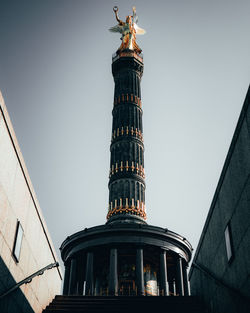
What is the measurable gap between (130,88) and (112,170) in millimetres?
9878

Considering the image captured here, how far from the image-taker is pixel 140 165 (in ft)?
119

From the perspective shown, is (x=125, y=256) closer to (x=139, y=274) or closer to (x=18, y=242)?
(x=139, y=274)

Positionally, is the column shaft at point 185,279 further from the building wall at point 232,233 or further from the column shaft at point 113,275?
the building wall at point 232,233

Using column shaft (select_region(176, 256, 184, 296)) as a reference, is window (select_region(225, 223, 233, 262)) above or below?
below

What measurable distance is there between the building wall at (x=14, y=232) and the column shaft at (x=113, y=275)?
34.7 feet

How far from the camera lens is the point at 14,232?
11711 mm

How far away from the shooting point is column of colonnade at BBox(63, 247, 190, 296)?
26016mm

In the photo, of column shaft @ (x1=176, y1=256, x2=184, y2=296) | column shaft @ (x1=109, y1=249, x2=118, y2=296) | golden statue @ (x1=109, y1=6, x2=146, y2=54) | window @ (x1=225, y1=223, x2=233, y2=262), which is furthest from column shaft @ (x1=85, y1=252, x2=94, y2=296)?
golden statue @ (x1=109, y1=6, x2=146, y2=54)

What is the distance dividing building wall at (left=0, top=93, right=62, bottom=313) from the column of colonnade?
1094 cm

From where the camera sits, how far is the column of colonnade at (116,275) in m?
26.0

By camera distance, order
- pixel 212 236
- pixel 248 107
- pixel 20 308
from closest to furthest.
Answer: pixel 248 107 → pixel 20 308 → pixel 212 236

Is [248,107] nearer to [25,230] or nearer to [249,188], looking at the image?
[249,188]

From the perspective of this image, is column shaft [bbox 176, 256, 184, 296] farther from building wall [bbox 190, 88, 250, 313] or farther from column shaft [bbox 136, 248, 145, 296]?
building wall [bbox 190, 88, 250, 313]

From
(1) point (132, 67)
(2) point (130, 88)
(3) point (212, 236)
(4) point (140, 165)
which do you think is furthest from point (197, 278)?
(1) point (132, 67)
